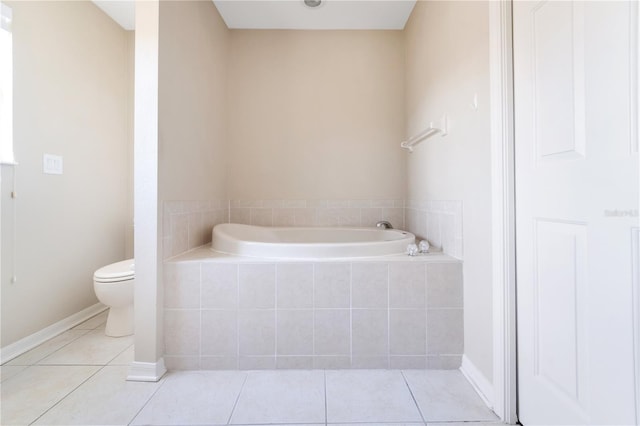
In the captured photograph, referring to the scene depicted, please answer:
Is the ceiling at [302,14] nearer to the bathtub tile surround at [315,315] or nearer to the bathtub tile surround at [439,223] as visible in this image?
the bathtub tile surround at [439,223]

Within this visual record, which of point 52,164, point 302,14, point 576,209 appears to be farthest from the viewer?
point 302,14

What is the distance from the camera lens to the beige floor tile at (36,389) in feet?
3.91

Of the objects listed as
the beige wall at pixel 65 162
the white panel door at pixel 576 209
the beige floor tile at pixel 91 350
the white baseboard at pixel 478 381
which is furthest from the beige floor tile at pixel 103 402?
the white panel door at pixel 576 209

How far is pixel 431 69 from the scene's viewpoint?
1908 mm

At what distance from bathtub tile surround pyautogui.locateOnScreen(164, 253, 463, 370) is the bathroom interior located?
1.1 inches

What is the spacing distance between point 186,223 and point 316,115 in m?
1.48

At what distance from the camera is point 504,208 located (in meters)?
1.14

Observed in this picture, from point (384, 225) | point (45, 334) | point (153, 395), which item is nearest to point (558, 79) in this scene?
point (384, 225)

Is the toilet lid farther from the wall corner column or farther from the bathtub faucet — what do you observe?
the bathtub faucet

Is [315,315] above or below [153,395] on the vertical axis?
above

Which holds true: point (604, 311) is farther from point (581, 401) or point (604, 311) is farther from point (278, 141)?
point (278, 141)

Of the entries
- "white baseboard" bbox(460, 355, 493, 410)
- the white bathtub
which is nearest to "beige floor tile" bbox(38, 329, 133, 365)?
the white bathtub

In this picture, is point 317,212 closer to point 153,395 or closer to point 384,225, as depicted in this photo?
point 384,225

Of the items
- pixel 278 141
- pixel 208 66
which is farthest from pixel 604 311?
pixel 208 66
